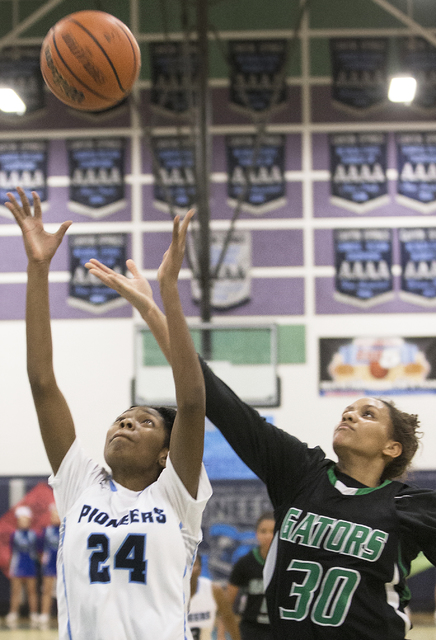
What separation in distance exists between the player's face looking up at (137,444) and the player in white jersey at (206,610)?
9.52ft

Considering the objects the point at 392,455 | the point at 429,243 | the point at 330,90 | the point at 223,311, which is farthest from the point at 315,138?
the point at 392,455

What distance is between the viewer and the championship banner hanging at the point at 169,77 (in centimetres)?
982

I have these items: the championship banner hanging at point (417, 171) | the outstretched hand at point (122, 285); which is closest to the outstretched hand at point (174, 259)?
the outstretched hand at point (122, 285)

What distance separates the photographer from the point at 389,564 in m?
2.23

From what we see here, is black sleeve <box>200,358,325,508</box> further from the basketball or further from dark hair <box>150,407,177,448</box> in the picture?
the basketball

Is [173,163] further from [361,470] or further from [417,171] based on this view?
[361,470]

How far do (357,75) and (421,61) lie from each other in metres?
0.97

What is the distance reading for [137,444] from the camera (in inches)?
83.7

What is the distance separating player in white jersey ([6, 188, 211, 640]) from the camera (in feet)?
6.14

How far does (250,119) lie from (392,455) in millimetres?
8053

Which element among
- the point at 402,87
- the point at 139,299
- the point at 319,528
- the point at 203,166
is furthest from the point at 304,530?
the point at 402,87

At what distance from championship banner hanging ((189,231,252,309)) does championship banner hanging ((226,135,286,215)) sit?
57 cm

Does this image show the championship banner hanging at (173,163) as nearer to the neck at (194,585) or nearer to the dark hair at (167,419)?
the neck at (194,585)

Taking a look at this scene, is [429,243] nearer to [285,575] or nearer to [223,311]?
[223,311]
